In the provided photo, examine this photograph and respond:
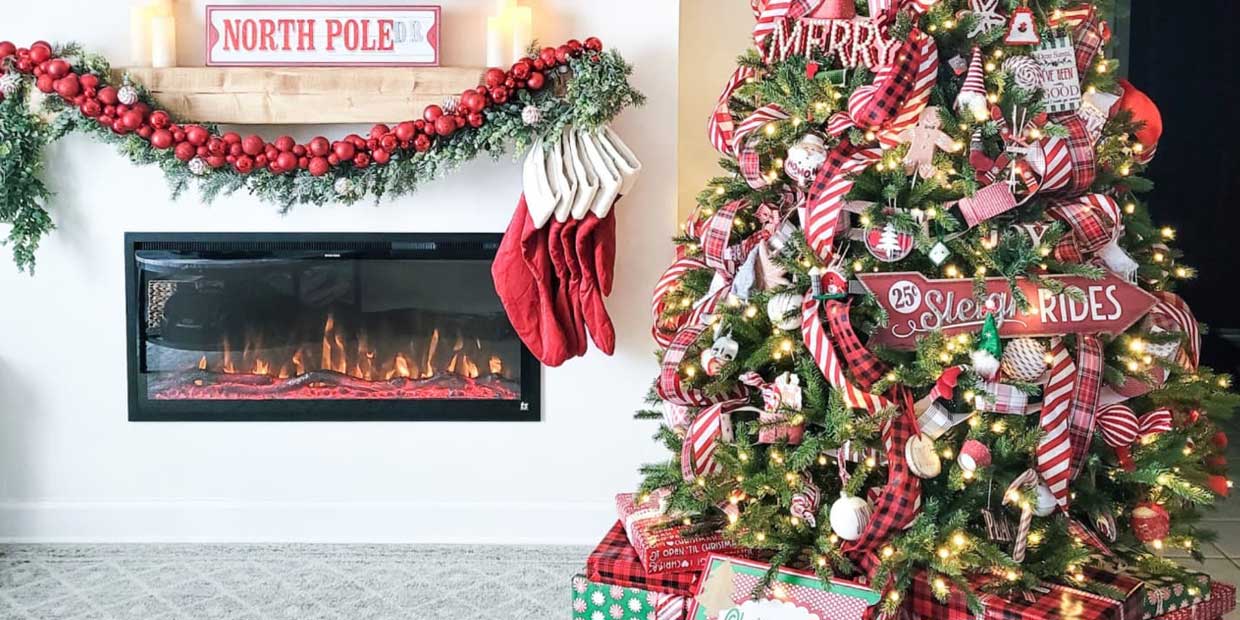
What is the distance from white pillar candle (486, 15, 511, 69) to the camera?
3020mm

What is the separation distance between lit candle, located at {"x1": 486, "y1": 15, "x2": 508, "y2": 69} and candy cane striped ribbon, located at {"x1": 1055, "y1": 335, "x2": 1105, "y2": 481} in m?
1.73

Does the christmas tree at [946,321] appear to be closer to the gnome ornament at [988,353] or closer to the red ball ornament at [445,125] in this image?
the gnome ornament at [988,353]

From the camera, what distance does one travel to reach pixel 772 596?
205cm

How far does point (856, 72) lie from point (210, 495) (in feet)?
7.63

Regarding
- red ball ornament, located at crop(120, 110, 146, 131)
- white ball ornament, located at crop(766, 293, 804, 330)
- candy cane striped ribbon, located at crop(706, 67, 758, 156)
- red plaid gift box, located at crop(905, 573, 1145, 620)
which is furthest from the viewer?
red ball ornament, located at crop(120, 110, 146, 131)

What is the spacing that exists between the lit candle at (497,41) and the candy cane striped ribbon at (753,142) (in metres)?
1.04

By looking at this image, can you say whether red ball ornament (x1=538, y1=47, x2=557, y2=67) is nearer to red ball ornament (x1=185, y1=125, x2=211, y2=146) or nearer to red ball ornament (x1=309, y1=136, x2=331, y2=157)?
red ball ornament (x1=309, y1=136, x2=331, y2=157)

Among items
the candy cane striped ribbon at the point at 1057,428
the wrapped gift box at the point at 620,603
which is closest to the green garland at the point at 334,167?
the wrapped gift box at the point at 620,603

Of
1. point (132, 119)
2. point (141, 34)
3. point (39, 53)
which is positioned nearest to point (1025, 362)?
point (132, 119)

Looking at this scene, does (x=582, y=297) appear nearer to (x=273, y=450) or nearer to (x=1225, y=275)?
(x=273, y=450)

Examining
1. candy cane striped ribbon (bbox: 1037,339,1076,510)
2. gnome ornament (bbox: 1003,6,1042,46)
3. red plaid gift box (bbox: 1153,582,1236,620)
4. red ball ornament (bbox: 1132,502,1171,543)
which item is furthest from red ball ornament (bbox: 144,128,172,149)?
red plaid gift box (bbox: 1153,582,1236,620)

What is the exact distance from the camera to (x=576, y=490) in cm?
330

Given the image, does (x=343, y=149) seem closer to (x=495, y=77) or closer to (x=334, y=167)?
(x=334, y=167)

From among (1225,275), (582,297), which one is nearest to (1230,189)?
(1225,275)
